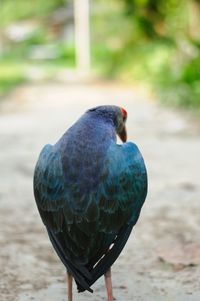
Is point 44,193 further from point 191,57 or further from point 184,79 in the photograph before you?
point 191,57

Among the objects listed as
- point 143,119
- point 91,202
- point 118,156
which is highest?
point 118,156

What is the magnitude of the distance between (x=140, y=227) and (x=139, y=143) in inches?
178

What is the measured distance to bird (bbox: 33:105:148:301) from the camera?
136 inches

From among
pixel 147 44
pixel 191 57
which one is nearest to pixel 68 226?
pixel 191 57

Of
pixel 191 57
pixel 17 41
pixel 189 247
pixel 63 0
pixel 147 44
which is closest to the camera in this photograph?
pixel 189 247

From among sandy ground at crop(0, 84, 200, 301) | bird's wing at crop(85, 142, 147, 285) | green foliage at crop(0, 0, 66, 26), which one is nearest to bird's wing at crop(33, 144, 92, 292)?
bird's wing at crop(85, 142, 147, 285)

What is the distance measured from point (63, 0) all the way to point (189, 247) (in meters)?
60.5

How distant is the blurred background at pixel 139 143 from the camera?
4.63 metres

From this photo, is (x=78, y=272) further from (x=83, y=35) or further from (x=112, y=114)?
(x=83, y=35)

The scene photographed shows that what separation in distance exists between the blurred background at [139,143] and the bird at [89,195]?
2.62 feet

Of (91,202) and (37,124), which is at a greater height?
(91,202)

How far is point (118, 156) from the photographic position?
348cm

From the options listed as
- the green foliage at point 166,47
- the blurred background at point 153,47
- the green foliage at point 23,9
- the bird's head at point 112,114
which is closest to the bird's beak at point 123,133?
the bird's head at point 112,114

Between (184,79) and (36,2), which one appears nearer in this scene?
(184,79)
